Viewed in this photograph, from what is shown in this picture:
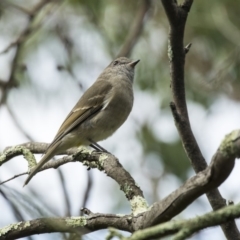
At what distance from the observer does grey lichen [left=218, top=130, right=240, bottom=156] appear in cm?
220

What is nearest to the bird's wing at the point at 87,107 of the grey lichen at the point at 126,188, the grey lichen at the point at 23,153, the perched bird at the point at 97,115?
the perched bird at the point at 97,115

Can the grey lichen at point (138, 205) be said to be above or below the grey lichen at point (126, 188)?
below

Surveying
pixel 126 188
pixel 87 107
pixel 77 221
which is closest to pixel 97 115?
pixel 87 107

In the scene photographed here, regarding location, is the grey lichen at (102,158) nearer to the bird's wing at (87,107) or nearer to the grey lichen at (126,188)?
the grey lichen at (126,188)

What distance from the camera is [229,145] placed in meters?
2.21

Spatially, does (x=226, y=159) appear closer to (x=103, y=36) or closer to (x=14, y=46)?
(x=14, y=46)

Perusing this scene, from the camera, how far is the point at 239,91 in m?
7.70

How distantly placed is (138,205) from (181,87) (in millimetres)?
728

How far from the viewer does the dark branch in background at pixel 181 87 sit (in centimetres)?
324

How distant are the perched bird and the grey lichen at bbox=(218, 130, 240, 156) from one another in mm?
3226

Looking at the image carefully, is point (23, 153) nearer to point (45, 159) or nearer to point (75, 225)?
point (45, 159)

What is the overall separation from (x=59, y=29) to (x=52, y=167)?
320 centimetres

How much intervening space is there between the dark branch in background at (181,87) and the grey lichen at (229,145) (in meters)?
0.97

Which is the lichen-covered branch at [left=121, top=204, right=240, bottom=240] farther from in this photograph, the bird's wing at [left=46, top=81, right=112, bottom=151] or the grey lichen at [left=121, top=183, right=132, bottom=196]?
the bird's wing at [left=46, top=81, right=112, bottom=151]
